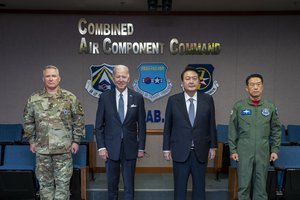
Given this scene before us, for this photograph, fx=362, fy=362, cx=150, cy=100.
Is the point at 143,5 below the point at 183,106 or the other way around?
the other way around

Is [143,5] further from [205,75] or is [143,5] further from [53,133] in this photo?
[53,133]

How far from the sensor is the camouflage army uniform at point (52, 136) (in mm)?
3682

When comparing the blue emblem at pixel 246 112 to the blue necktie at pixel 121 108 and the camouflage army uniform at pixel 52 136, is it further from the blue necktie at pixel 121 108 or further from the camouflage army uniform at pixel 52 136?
the camouflage army uniform at pixel 52 136

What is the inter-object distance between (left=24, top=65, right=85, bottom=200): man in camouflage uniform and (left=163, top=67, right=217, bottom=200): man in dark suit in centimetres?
99

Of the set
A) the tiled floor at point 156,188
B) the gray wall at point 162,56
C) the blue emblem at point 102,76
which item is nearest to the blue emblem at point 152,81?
the gray wall at point 162,56

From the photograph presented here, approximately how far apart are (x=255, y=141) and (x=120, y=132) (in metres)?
1.36

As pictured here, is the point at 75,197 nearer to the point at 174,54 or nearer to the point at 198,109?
the point at 198,109

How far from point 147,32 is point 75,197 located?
332 centimetres

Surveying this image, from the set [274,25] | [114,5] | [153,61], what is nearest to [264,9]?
[274,25]

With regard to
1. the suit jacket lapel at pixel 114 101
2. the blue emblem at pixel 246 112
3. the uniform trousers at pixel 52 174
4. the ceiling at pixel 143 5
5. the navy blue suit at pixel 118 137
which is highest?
the ceiling at pixel 143 5

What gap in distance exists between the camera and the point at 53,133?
3684 mm

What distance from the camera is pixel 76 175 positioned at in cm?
421

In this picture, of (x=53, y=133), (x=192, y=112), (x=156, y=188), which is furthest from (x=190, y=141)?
(x=156, y=188)

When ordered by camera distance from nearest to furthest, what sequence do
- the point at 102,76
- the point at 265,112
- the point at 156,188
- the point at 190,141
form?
the point at 190,141
the point at 265,112
the point at 156,188
the point at 102,76
